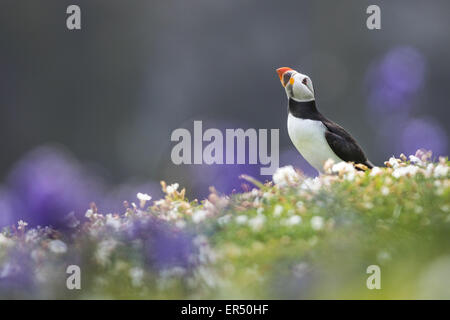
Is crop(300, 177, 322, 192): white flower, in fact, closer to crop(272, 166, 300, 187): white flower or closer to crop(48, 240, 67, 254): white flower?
crop(272, 166, 300, 187): white flower

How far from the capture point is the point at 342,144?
3.83m

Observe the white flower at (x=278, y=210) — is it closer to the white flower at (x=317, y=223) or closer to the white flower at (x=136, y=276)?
the white flower at (x=317, y=223)

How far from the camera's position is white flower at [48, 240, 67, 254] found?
273cm

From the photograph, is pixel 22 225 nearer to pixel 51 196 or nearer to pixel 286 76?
pixel 51 196

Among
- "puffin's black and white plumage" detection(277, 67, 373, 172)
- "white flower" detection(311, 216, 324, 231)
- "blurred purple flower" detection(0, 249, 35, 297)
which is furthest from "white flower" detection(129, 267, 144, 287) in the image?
"puffin's black and white plumage" detection(277, 67, 373, 172)

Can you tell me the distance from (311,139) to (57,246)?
5.81 feet

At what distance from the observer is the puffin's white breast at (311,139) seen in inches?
149

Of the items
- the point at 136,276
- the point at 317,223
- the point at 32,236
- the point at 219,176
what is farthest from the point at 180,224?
the point at 219,176

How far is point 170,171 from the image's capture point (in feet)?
22.0

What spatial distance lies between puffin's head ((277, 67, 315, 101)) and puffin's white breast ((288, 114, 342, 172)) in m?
0.15

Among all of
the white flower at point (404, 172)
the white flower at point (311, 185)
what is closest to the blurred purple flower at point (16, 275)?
the white flower at point (311, 185)

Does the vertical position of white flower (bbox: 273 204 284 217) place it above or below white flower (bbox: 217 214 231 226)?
above
